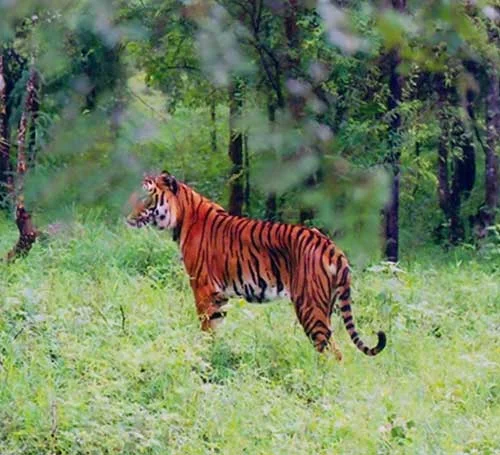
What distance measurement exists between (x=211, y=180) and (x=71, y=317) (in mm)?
2986

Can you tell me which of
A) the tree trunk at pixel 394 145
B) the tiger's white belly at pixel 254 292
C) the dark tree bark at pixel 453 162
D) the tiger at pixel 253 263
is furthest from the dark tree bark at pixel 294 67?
the dark tree bark at pixel 453 162

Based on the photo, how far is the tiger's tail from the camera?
445 cm

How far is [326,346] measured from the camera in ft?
15.5

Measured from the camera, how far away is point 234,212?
285 inches

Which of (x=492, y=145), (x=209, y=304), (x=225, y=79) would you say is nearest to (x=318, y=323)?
(x=209, y=304)

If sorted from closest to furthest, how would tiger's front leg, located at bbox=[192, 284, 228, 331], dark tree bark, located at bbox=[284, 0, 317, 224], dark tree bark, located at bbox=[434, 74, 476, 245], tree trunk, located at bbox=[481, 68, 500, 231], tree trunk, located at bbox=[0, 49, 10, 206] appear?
dark tree bark, located at bbox=[284, 0, 317, 224] → tiger's front leg, located at bbox=[192, 284, 228, 331] → tree trunk, located at bbox=[0, 49, 10, 206] → dark tree bark, located at bbox=[434, 74, 476, 245] → tree trunk, located at bbox=[481, 68, 500, 231]

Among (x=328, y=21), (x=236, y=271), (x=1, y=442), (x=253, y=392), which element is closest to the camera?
(x=328, y=21)

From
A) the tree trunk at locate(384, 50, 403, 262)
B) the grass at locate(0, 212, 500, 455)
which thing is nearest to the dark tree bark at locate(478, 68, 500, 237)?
the tree trunk at locate(384, 50, 403, 262)

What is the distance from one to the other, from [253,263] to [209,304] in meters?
0.33

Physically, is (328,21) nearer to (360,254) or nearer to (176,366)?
(360,254)

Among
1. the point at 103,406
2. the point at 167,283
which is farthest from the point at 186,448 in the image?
the point at 167,283

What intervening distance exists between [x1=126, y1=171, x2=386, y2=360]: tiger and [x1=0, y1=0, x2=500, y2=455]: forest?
0.53 ft

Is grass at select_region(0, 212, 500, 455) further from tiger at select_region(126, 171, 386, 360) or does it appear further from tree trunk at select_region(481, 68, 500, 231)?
tree trunk at select_region(481, 68, 500, 231)

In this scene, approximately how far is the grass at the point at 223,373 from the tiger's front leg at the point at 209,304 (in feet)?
0.34
